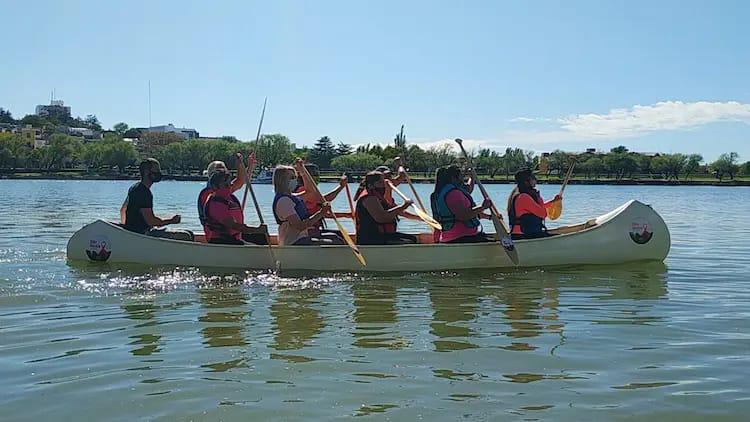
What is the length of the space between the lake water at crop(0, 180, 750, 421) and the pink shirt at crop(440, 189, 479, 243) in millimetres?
653

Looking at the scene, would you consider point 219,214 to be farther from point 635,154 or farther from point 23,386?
point 635,154

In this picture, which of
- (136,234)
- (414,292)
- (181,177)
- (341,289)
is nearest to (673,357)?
(414,292)

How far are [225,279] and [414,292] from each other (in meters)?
2.65

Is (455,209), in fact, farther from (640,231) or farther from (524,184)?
(640,231)

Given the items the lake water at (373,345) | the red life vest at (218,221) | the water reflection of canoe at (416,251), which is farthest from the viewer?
the red life vest at (218,221)

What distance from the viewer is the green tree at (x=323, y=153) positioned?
389ft

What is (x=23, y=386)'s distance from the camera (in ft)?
18.1

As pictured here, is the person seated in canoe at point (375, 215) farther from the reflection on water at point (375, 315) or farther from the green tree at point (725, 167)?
the green tree at point (725, 167)

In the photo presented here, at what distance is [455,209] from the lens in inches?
432

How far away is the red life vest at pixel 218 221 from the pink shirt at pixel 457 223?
9.86 feet

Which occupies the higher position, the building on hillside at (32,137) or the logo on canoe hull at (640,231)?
the building on hillside at (32,137)

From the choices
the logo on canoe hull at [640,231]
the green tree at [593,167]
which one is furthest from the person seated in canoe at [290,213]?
the green tree at [593,167]

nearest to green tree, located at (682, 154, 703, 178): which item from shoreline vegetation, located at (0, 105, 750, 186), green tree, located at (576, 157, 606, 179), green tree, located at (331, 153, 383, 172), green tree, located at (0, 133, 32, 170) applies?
shoreline vegetation, located at (0, 105, 750, 186)

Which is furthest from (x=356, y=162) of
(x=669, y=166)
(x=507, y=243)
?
(x=507, y=243)
